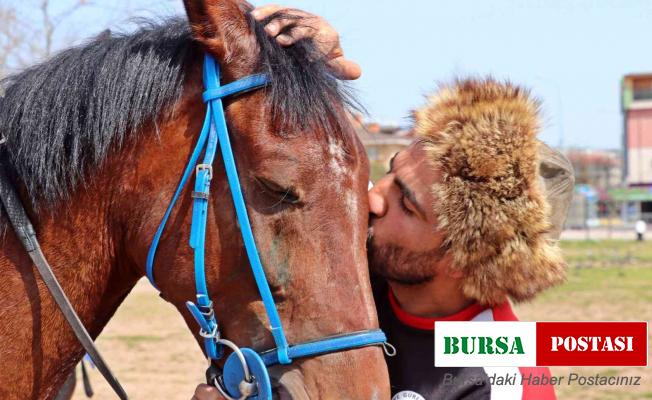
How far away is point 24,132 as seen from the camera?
219cm

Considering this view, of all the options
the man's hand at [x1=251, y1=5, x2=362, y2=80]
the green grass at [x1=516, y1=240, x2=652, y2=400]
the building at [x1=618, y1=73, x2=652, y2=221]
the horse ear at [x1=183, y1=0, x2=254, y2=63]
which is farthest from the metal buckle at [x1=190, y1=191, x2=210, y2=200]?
the building at [x1=618, y1=73, x2=652, y2=221]

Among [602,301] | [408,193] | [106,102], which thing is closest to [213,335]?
[106,102]

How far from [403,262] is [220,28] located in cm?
101

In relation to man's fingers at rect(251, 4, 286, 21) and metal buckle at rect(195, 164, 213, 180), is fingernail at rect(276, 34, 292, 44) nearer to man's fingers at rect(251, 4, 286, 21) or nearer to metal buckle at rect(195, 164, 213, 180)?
man's fingers at rect(251, 4, 286, 21)

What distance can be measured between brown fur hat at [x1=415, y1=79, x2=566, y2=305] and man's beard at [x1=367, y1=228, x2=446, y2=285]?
11cm

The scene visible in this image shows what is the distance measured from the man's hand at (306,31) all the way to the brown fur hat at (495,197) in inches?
16.3

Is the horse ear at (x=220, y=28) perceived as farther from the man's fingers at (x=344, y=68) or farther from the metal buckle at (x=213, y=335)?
the metal buckle at (x=213, y=335)

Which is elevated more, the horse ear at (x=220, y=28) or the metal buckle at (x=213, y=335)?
the horse ear at (x=220, y=28)

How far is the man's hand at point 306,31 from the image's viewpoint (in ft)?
7.49

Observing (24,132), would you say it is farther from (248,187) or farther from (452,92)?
(452,92)

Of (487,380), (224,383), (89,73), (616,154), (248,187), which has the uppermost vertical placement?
(89,73)

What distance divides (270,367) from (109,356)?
7671mm

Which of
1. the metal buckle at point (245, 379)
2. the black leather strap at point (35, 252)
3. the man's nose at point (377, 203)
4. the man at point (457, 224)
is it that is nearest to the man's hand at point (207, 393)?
the man at point (457, 224)

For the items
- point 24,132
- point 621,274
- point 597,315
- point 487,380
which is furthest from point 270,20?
point 621,274
